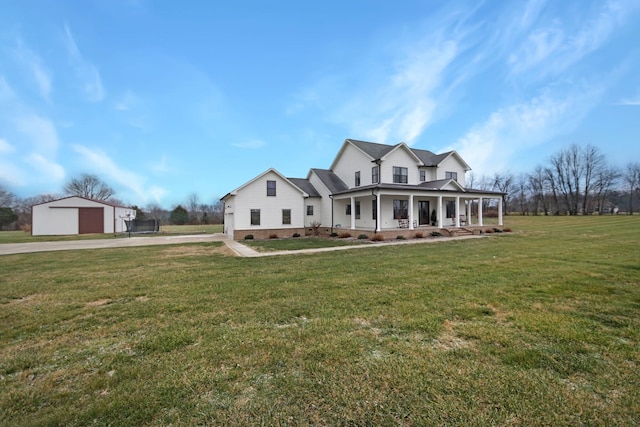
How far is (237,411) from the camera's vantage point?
235 centimetres

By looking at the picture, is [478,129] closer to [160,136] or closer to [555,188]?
[160,136]

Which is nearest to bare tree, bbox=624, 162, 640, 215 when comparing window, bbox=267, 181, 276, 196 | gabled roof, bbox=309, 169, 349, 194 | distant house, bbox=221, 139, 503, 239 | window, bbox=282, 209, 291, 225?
distant house, bbox=221, 139, 503, 239

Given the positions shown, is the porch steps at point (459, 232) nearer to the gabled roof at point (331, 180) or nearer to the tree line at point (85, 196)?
the gabled roof at point (331, 180)

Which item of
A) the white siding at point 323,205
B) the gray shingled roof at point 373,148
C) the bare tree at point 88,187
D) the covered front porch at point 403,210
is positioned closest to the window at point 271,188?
the white siding at point 323,205

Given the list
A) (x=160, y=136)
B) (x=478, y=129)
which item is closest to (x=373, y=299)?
(x=478, y=129)

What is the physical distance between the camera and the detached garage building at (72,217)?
91.4 ft

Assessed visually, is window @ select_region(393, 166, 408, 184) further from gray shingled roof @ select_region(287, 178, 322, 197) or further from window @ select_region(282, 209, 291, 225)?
window @ select_region(282, 209, 291, 225)

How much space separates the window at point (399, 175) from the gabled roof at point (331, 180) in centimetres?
444

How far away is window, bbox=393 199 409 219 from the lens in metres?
21.9

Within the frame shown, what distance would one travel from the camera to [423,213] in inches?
902

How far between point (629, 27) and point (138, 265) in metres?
22.9

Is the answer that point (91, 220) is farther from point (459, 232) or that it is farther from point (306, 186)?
point (459, 232)

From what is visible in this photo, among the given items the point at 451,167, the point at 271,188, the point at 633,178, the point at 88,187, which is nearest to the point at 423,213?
the point at 451,167

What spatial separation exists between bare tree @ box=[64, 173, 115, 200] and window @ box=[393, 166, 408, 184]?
5199 centimetres
